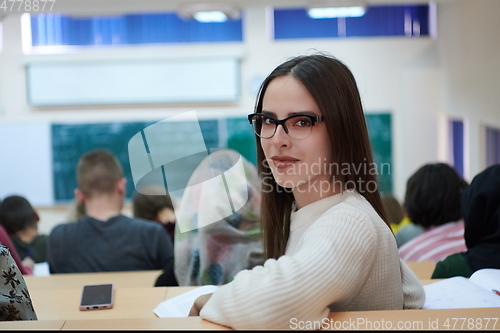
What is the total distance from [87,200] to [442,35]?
14.0 feet

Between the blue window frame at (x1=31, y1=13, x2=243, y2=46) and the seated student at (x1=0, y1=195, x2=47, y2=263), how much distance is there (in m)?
3.25

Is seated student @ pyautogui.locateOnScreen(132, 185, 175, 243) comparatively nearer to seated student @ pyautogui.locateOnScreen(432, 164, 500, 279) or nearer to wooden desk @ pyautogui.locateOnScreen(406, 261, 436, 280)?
wooden desk @ pyautogui.locateOnScreen(406, 261, 436, 280)

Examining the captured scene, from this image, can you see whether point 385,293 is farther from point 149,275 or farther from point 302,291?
point 149,275

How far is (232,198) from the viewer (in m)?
1.93

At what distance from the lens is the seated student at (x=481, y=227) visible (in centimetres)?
173

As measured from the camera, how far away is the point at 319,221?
111 cm

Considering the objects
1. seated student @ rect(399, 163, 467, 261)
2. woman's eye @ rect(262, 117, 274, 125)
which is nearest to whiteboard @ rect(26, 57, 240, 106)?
seated student @ rect(399, 163, 467, 261)

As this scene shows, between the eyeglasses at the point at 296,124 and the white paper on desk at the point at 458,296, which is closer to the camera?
the eyeglasses at the point at 296,124

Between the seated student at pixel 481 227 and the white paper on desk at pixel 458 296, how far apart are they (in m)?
0.24

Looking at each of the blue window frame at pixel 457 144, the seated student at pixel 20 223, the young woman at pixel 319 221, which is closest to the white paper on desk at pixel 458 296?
the young woman at pixel 319 221

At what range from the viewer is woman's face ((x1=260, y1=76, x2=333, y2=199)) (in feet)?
3.95

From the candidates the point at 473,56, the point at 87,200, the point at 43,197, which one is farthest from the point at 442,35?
the point at 43,197

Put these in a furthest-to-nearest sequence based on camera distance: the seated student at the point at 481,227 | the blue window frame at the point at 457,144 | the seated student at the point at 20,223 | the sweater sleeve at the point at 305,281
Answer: the blue window frame at the point at 457,144
the seated student at the point at 20,223
the seated student at the point at 481,227
the sweater sleeve at the point at 305,281

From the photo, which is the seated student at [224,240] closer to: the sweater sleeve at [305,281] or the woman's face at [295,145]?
the woman's face at [295,145]
